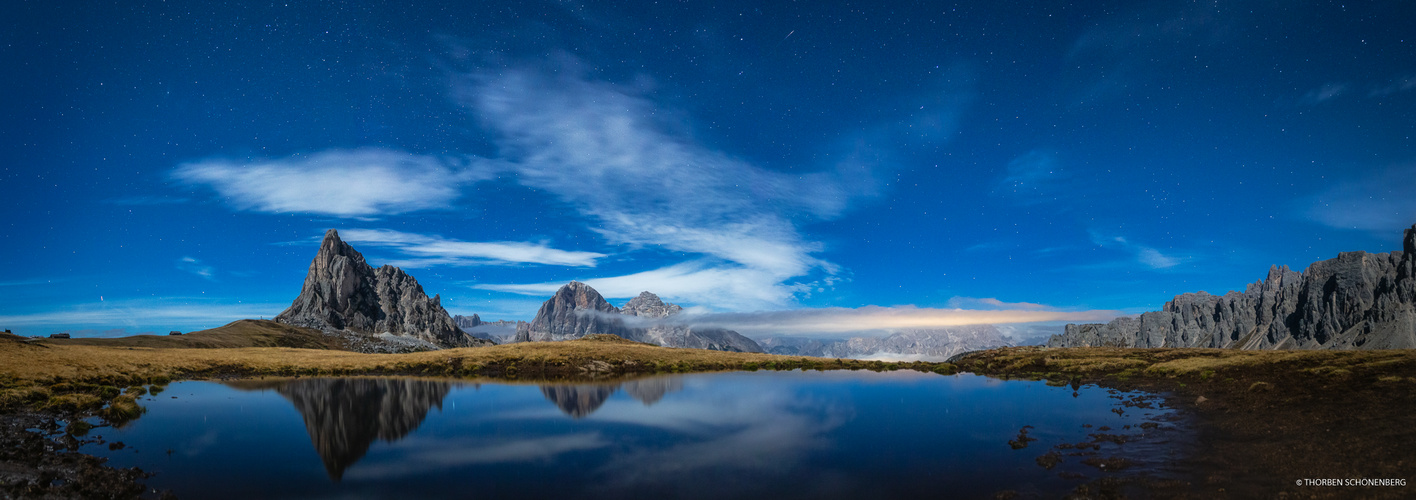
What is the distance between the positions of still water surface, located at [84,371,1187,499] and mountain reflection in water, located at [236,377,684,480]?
10.4 inches

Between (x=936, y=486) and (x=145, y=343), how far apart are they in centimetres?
19215

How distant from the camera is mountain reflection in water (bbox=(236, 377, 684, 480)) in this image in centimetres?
2998

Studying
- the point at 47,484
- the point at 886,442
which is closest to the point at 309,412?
the point at 47,484

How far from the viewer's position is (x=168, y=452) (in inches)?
1016

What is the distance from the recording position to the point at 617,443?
2970 centimetres

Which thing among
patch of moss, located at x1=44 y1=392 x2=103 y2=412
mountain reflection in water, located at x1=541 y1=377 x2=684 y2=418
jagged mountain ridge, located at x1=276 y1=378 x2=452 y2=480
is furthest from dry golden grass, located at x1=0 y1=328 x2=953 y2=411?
jagged mountain ridge, located at x1=276 y1=378 x2=452 y2=480

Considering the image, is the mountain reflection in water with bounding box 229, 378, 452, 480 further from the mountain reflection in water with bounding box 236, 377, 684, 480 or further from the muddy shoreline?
the muddy shoreline

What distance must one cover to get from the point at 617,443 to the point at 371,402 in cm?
3116

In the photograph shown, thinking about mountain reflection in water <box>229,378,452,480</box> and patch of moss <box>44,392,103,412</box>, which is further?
patch of moss <box>44,392,103,412</box>

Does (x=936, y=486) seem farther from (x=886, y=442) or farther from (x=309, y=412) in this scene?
(x=309, y=412)

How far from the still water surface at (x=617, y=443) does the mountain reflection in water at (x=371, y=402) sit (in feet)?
0.86

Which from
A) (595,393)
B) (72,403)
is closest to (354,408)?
(72,403)

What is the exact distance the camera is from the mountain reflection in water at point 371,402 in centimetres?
2998

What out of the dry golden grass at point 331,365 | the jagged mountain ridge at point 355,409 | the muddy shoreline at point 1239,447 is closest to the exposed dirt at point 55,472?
the muddy shoreline at point 1239,447
